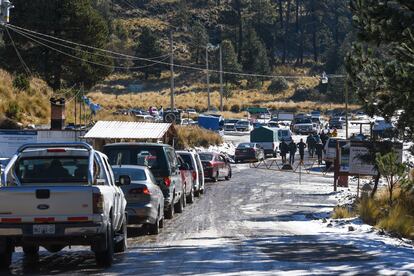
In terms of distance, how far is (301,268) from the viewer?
39.1 ft

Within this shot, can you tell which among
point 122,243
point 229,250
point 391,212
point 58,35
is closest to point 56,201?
point 122,243

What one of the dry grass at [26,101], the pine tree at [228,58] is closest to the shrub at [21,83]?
the dry grass at [26,101]

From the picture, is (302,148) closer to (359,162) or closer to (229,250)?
(359,162)

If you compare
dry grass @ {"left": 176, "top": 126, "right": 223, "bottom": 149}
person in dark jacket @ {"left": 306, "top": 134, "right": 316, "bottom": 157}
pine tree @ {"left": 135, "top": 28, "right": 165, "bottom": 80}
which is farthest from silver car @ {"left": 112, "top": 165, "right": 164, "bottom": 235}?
pine tree @ {"left": 135, "top": 28, "right": 165, "bottom": 80}

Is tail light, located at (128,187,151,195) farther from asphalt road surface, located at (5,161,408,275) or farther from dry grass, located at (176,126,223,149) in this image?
dry grass, located at (176,126,223,149)

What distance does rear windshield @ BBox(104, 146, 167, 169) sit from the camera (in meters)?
19.7

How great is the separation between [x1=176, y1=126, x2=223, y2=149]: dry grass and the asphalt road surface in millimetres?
33501

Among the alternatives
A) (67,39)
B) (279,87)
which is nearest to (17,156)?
(67,39)

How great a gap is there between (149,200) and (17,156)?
482 cm

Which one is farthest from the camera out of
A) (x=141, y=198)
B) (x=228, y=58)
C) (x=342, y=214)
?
(x=228, y=58)

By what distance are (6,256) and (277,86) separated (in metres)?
112

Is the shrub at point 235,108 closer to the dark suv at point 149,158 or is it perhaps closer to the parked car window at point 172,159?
the parked car window at point 172,159

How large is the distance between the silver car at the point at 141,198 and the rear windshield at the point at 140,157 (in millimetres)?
2162

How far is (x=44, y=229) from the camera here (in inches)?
454
